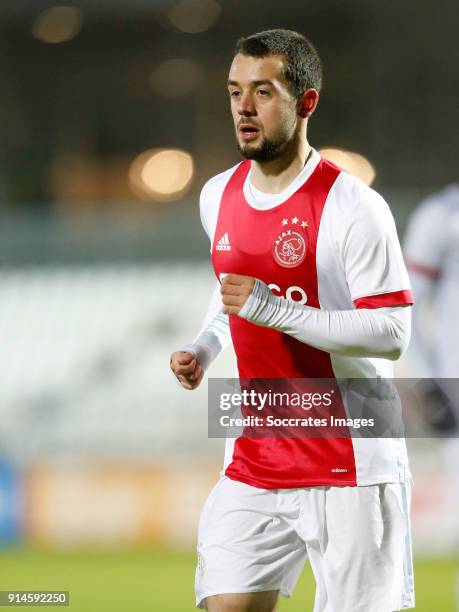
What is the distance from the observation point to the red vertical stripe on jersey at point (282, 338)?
3330 mm

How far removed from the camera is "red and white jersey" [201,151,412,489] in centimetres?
321

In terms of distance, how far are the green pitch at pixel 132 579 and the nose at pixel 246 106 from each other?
394cm

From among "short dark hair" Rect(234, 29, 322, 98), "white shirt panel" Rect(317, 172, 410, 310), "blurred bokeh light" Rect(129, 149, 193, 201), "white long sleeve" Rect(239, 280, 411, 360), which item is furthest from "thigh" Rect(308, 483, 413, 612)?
"blurred bokeh light" Rect(129, 149, 193, 201)

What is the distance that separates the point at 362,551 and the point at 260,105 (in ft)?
4.06

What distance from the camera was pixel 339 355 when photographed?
130 inches

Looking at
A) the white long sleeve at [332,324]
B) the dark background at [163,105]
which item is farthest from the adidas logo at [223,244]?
the dark background at [163,105]

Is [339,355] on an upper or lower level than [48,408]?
lower

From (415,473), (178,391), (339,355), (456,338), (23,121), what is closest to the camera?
(339,355)

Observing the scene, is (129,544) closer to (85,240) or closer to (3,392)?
(3,392)

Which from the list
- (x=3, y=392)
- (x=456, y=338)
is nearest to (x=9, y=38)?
(x=3, y=392)

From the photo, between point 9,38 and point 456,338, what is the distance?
11763mm

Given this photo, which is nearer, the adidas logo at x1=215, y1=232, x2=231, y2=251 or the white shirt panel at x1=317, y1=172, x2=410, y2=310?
the white shirt panel at x1=317, y1=172, x2=410, y2=310

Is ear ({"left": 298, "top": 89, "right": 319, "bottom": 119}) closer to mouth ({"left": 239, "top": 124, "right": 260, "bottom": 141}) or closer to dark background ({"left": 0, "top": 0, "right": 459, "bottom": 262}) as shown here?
mouth ({"left": 239, "top": 124, "right": 260, "bottom": 141})

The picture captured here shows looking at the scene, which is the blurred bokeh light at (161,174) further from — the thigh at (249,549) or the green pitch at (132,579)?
the thigh at (249,549)
